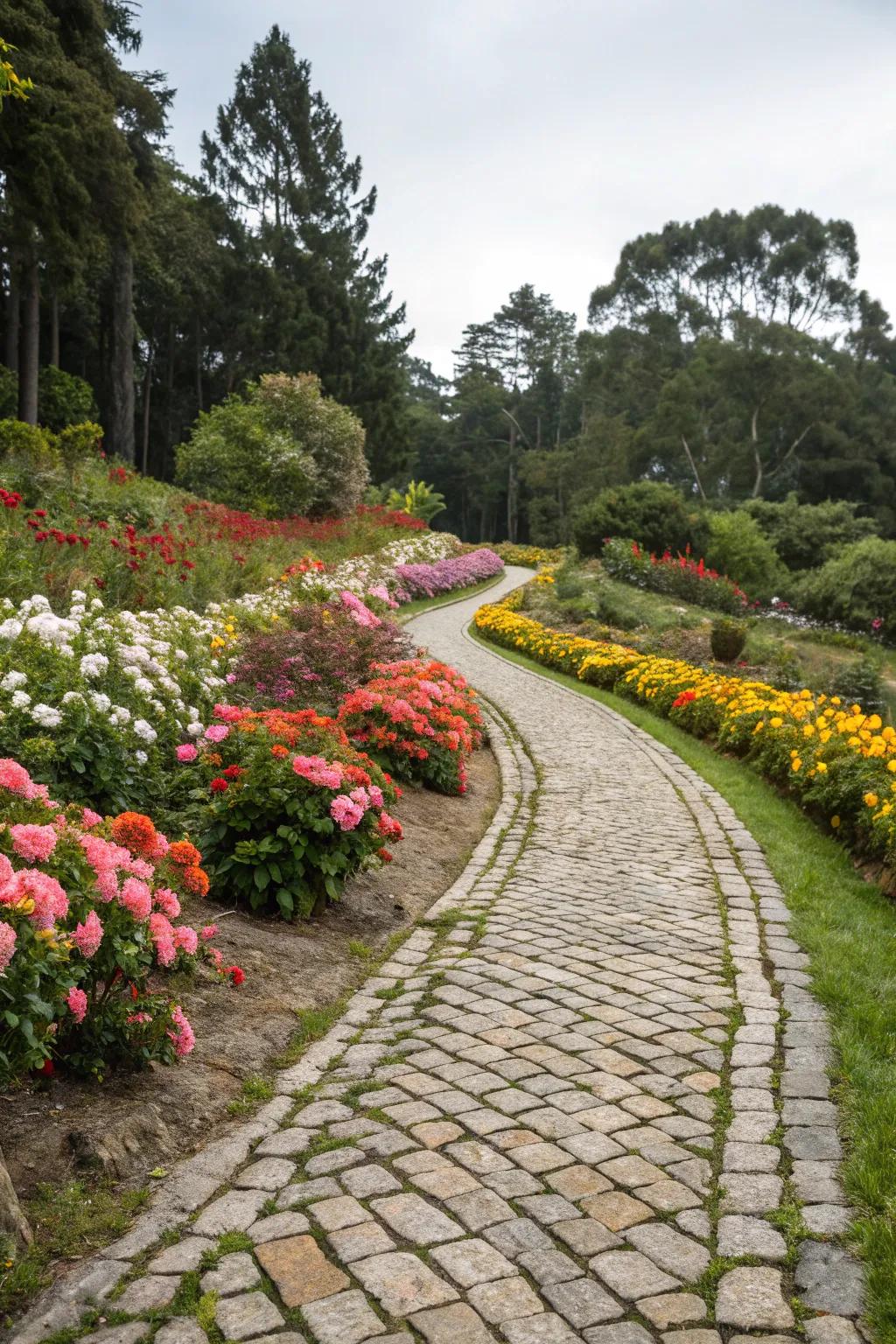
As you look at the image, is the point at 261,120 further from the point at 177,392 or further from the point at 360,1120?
the point at 360,1120

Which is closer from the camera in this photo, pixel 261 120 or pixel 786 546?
pixel 786 546

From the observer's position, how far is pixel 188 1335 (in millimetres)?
2168

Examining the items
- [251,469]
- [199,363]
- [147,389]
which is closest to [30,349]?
[251,469]

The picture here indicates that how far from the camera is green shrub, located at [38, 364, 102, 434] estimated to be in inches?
1016

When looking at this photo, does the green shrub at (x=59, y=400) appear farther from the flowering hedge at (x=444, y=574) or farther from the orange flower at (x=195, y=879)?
the orange flower at (x=195, y=879)

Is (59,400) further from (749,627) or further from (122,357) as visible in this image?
(749,627)

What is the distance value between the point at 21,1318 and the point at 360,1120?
1179 millimetres

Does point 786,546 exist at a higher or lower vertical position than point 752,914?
higher

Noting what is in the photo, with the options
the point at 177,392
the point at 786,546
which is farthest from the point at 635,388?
the point at 177,392

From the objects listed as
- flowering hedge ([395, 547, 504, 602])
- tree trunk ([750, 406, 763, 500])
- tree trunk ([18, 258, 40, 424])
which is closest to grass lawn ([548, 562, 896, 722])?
flowering hedge ([395, 547, 504, 602])

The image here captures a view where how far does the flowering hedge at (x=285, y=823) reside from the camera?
15.4 ft

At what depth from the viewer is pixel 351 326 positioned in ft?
116

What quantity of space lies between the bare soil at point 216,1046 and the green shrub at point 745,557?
2439 cm

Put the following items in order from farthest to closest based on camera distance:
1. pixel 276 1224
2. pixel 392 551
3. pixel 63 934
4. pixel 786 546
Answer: pixel 786 546
pixel 392 551
pixel 63 934
pixel 276 1224
